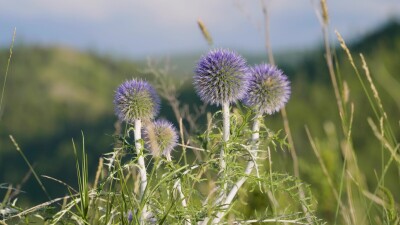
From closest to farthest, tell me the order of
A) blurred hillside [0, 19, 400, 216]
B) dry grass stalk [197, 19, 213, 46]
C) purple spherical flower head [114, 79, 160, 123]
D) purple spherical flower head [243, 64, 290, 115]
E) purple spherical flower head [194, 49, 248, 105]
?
purple spherical flower head [114, 79, 160, 123] → purple spherical flower head [194, 49, 248, 105] → purple spherical flower head [243, 64, 290, 115] → dry grass stalk [197, 19, 213, 46] → blurred hillside [0, 19, 400, 216]

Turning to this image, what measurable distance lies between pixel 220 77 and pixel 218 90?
0.28 feet

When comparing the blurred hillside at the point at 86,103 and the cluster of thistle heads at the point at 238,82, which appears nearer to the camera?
the cluster of thistle heads at the point at 238,82

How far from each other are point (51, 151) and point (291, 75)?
208 ft

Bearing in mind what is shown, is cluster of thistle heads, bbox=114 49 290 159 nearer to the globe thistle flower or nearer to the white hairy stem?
the globe thistle flower

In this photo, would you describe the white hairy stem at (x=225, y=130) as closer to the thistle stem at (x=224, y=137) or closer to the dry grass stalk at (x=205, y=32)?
the thistle stem at (x=224, y=137)

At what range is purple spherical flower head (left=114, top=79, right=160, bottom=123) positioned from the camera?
3006 millimetres

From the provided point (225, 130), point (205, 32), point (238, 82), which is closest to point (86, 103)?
point (205, 32)

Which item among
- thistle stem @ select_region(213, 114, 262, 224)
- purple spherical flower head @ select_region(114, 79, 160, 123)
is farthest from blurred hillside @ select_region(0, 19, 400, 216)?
thistle stem @ select_region(213, 114, 262, 224)

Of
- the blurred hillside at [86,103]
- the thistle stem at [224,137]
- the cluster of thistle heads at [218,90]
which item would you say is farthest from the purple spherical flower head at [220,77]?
the blurred hillside at [86,103]

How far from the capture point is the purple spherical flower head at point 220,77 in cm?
321

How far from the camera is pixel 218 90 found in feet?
10.8

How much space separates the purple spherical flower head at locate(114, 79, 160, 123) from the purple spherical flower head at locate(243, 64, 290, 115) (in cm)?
53

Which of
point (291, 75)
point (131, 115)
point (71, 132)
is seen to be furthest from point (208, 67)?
point (71, 132)

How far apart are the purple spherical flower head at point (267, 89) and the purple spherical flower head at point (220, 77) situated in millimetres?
92
